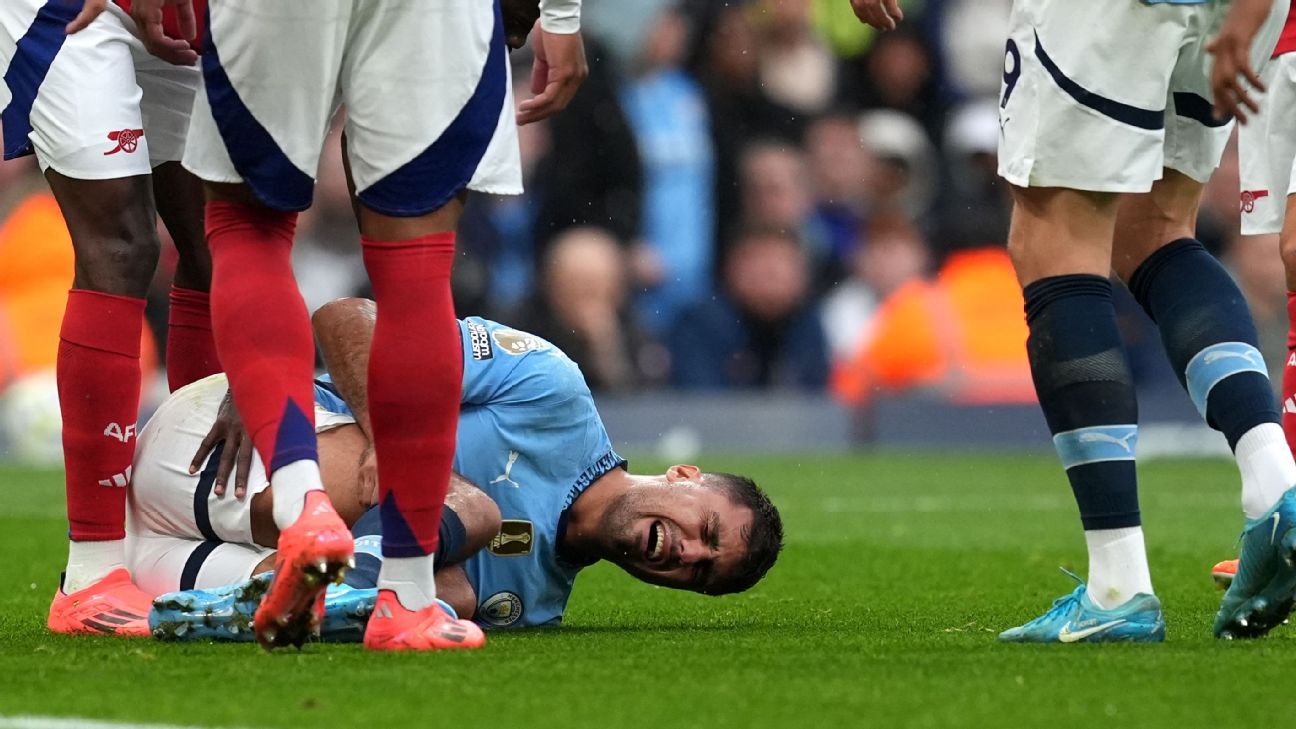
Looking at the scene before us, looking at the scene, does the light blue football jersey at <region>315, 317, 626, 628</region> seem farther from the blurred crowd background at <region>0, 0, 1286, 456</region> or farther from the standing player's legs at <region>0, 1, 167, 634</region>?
the blurred crowd background at <region>0, 0, 1286, 456</region>

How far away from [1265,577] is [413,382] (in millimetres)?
1633

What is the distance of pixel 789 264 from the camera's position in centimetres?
1239

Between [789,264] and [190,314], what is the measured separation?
7.93 m

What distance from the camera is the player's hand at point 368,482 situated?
4.27 metres

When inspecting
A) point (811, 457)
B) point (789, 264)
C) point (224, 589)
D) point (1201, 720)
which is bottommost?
point (811, 457)

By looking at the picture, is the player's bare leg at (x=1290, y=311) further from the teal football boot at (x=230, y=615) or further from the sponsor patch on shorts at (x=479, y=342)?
the teal football boot at (x=230, y=615)

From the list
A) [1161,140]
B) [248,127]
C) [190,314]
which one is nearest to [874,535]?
[190,314]

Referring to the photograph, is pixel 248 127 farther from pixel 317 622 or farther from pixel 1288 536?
pixel 1288 536

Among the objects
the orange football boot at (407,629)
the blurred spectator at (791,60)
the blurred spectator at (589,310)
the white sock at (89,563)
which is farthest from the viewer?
the blurred spectator at (791,60)

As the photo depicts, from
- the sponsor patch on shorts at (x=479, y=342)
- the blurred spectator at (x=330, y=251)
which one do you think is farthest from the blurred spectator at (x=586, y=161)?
the sponsor patch on shorts at (x=479, y=342)

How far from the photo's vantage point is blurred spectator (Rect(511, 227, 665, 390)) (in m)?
11.6

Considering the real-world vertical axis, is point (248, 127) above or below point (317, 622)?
above

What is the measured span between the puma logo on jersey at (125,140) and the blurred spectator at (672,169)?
26.2ft

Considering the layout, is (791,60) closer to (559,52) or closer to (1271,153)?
(1271,153)
